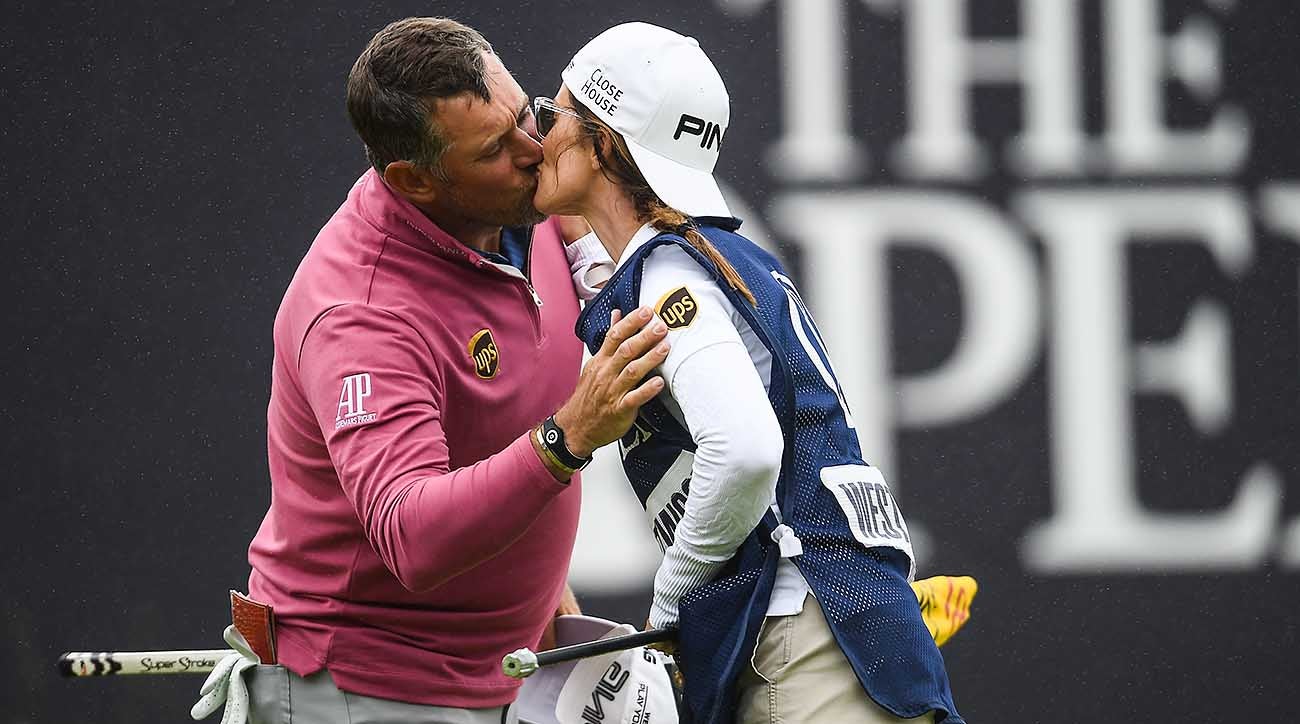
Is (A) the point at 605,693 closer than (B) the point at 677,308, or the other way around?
(B) the point at 677,308

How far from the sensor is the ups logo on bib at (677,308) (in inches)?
79.5

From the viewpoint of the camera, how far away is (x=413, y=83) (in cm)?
234

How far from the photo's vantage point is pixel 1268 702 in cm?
376

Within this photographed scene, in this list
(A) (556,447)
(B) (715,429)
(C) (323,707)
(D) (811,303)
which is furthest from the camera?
(D) (811,303)

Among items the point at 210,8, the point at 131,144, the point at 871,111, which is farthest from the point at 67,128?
the point at 871,111

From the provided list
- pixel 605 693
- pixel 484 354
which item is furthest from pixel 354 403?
pixel 605 693

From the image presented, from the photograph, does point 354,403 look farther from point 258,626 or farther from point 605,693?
point 605,693

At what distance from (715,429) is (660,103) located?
18.8 inches

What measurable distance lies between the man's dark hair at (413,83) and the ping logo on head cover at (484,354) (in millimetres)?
241

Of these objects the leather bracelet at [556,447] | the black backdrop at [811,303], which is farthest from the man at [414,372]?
the black backdrop at [811,303]

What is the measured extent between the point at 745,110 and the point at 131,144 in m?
1.32

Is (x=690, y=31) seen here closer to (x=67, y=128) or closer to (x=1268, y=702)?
(x=67, y=128)

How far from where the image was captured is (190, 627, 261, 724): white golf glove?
247 cm

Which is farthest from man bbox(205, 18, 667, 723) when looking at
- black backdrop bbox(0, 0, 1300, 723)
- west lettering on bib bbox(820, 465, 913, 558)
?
black backdrop bbox(0, 0, 1300, 723)
